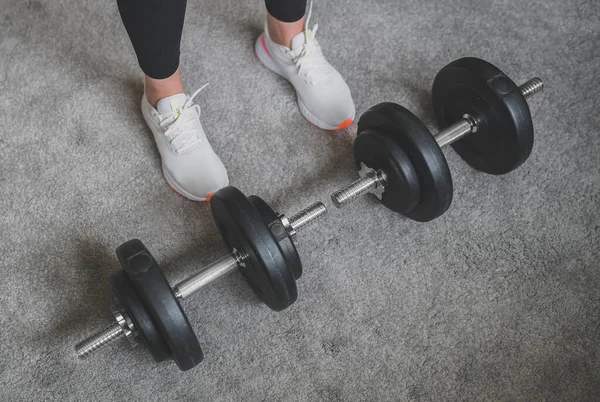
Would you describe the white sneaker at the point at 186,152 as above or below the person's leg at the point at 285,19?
below

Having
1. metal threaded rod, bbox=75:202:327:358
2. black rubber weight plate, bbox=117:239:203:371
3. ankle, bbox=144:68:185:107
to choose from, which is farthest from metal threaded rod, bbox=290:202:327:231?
ankle, bbox=144:68:185:107

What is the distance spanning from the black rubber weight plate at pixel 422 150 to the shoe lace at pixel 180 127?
1.12 feet

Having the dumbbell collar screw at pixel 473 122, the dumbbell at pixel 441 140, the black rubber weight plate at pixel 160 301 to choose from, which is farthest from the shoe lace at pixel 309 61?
the black rubber weight plate at pixel 160 301

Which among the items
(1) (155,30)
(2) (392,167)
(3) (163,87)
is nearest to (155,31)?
(1) (155,30)

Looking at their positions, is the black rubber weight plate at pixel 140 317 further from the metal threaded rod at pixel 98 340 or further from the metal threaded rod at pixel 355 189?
the metal threaded rod at pixel 355 189

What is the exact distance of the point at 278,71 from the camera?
3.97ft

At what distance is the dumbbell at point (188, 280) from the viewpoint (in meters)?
0.78

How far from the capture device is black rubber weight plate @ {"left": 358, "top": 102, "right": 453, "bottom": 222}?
2.93ft

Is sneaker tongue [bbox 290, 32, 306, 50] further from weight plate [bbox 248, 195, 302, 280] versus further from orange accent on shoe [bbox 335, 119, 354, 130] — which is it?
weight plate [bbox 248, 195, 302, 280]

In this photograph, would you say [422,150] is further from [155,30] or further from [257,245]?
[155,30]

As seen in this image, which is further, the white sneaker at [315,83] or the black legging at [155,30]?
the white sneaker at [315,83]

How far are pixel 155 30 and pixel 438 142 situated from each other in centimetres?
52

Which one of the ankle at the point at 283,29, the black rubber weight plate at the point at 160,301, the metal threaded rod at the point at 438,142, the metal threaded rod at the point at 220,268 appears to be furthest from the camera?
the ankle at the point at 283,29

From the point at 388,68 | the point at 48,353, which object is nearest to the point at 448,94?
the point at 388,68
